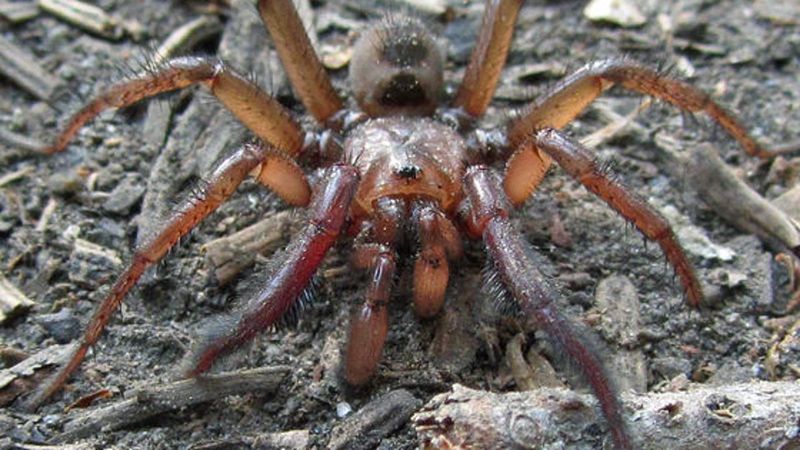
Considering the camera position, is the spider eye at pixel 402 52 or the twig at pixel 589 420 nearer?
the twig at pixel 589 420

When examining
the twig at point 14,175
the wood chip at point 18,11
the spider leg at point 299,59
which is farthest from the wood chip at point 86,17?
the spider leg at point 299,59

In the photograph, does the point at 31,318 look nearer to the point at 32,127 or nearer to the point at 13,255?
the point at 13,255

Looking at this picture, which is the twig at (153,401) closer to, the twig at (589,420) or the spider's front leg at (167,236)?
the spider's front leg at (167,236)

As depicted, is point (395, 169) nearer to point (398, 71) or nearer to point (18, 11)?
point (398, 71)

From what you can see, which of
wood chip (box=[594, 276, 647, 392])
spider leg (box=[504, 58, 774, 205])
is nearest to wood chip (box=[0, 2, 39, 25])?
spider leg (box=[504, 58, 774, 205])

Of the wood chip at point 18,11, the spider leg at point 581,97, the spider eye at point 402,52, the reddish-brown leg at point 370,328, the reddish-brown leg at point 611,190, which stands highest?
the wood chip at point 18,11

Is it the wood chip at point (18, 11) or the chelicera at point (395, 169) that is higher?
the wood chip at point (18, 11)

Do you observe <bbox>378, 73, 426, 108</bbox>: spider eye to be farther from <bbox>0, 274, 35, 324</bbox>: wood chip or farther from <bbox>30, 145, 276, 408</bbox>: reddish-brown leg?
<bbox>0, 274, 35, 324</bbox>: wood chip
